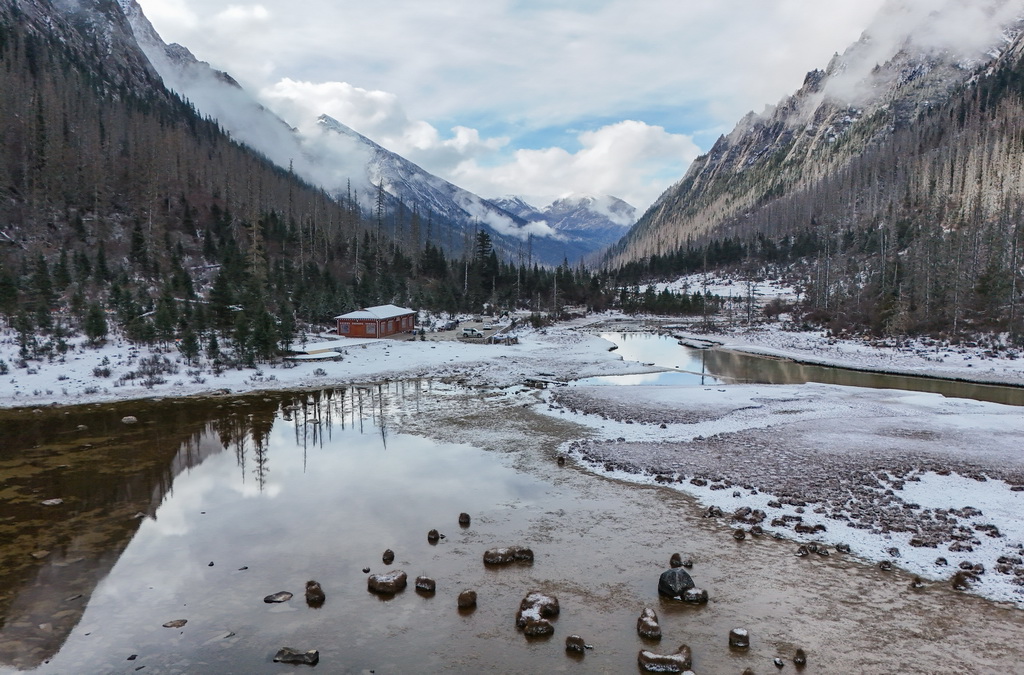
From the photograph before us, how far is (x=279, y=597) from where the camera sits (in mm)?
12977

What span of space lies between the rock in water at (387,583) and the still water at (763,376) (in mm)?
28580

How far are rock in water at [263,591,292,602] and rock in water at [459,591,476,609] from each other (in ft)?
12.8

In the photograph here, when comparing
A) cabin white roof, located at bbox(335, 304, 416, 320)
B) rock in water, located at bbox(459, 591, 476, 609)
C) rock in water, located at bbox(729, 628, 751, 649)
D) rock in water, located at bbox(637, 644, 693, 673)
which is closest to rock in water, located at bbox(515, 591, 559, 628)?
rock in water, located at bbox(459, 591, 476, 609)

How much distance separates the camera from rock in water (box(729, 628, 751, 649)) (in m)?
11.2

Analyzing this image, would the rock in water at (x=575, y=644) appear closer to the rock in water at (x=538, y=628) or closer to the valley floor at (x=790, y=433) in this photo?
the rock in water at (x=538, y=628)

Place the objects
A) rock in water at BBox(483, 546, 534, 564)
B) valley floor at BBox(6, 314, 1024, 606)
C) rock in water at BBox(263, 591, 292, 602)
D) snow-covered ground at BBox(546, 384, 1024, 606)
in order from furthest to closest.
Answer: valley floor at BBox(6, 314, 1024, 606)
snow-covered ground at BBox(546, 384, 1024, 606)
rock in water at BBox(483, 546, 534, 564)
rock in water at BBox(263, 591, 292, 602)

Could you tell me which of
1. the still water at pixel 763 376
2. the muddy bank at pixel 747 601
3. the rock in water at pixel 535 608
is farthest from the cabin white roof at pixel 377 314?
the rock in water at pixel 535 608

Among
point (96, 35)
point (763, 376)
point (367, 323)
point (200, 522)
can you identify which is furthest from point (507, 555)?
point (96, 35)

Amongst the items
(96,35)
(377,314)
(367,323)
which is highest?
(96,35)

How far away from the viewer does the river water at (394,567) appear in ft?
36.3

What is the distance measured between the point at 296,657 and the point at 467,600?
3637 mm

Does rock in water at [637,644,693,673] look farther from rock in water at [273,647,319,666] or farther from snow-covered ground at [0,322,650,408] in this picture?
snow-covered ground at [0,322,650,408]

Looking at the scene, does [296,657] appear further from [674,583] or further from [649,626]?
[674,583]

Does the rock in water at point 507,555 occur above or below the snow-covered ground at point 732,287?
below
